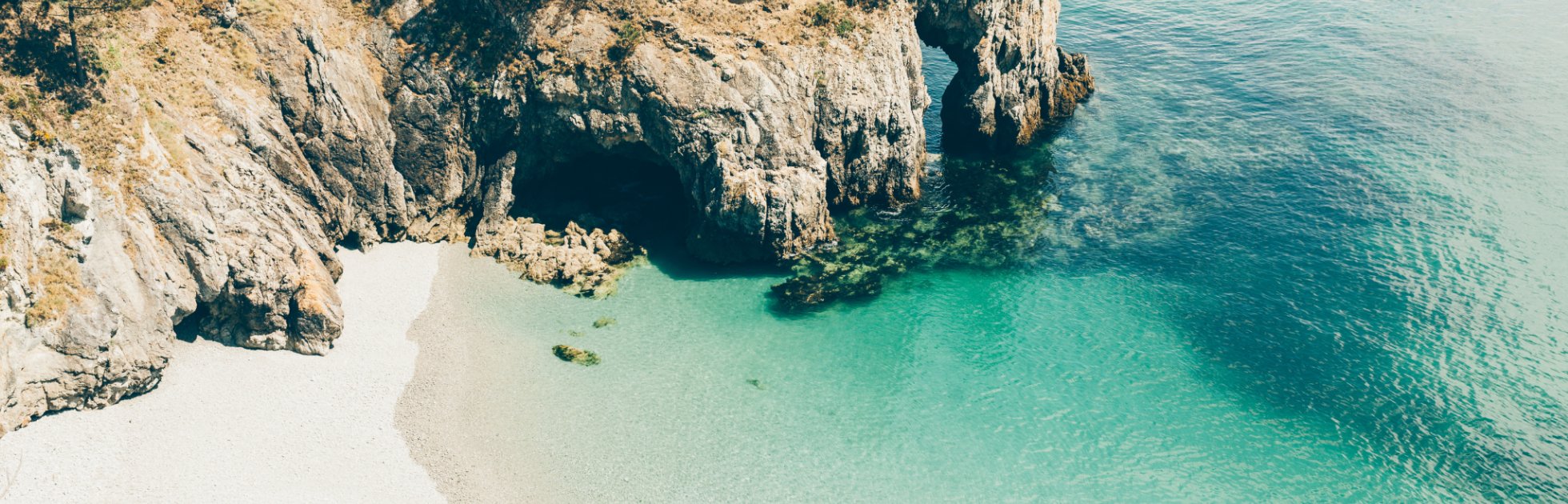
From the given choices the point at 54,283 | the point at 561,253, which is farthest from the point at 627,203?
the point at 54,283

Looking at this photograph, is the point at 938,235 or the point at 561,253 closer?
the point at 561,253

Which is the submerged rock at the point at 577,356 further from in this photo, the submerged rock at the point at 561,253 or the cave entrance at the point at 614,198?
the cave entrance at the point at 614,198

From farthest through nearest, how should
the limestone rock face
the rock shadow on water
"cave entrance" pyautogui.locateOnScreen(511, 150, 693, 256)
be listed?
the limestone rock face → "cave entrance" pyautogui.locateOnScreen(511, 150, 693, 256) → the rock shadow on water

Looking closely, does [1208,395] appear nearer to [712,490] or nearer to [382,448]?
[712,490]

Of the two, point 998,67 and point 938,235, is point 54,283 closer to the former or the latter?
point 938,235

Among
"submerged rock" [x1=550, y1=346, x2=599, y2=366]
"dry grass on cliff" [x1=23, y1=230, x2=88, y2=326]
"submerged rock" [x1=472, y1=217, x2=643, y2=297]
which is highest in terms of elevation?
"dry grass on cliff" [x1=23, y1=230, x2=88, y2=326]

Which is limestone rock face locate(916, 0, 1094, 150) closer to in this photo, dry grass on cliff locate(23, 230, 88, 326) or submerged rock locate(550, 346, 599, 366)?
submerged rock locate(550, 346, 599, 366)

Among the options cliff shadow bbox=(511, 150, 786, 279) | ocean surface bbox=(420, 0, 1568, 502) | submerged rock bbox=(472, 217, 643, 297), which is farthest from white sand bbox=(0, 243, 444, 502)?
cliff shadow bbox=(511, 150, 786, 279)

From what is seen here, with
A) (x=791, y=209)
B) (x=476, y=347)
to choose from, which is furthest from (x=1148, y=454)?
(x=476, y=347)
